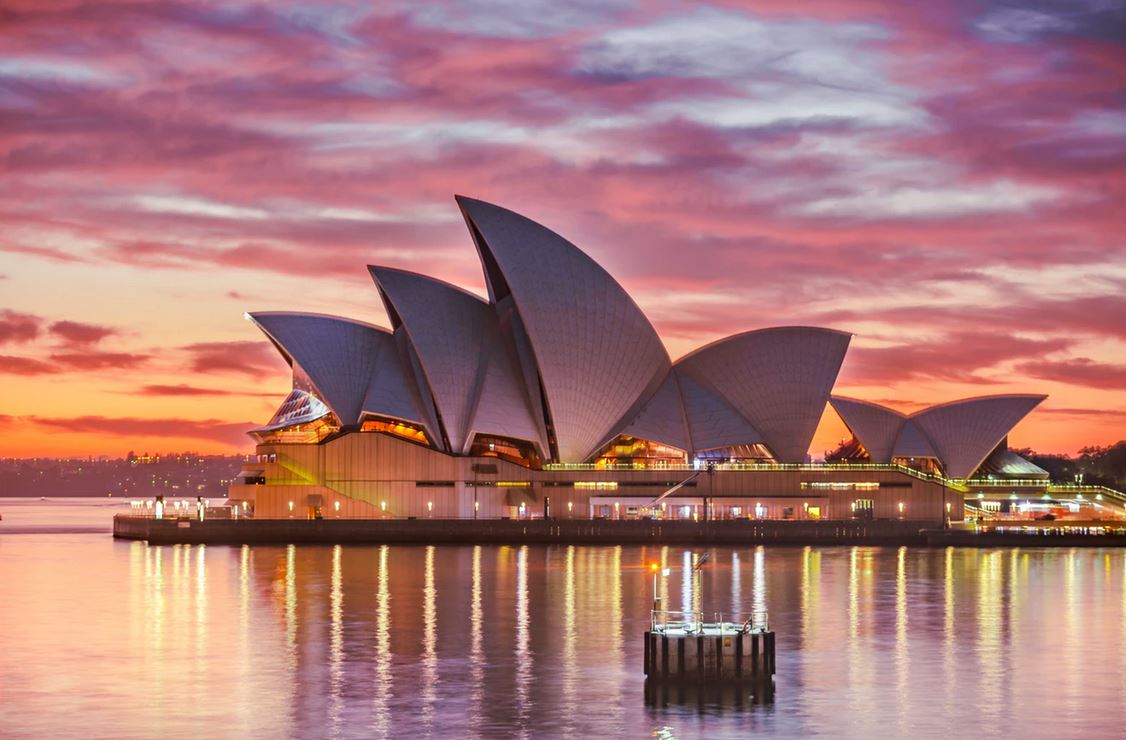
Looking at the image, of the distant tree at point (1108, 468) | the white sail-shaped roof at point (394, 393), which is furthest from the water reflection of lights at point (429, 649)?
the distant tree at point (1108, 468)

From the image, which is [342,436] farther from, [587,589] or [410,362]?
[587,589]

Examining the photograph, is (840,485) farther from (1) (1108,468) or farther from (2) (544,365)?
(1) (1108,468)

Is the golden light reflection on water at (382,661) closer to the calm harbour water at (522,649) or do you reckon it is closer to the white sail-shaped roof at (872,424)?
the calm harbour water at (522,649)

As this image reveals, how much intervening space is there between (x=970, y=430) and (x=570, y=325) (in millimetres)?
34342

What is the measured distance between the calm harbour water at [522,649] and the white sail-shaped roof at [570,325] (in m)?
18.9

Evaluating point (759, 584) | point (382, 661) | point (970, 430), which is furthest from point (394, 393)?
point (382, 661)

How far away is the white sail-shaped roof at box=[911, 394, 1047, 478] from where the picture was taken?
351 feet

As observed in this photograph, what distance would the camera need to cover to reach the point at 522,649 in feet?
132

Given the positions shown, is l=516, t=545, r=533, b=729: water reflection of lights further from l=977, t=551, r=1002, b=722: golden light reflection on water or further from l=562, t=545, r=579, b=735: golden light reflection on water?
l=977, t=551, r=1002, b=722: golden light reflection on water

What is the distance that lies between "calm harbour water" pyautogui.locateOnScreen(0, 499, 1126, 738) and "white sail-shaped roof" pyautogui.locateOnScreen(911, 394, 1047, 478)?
122 ft

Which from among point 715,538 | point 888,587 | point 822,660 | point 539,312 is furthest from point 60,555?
point 822,660

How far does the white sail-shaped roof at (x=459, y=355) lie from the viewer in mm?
86562

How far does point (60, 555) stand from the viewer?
274 ft

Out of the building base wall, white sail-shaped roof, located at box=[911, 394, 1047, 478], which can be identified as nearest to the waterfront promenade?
the building base wall
